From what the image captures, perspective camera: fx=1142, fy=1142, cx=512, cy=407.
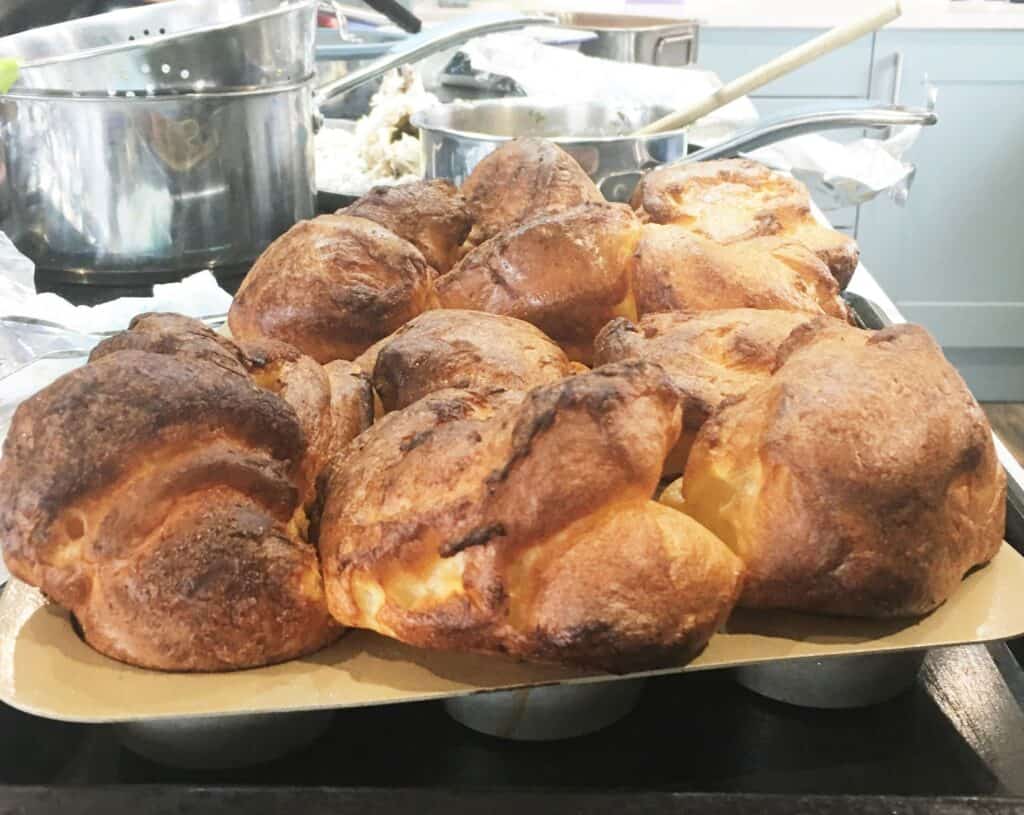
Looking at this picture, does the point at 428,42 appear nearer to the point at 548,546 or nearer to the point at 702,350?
the point at 702,350

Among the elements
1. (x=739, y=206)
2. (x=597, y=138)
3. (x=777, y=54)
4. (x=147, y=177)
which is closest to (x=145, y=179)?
(x=147, y=177)

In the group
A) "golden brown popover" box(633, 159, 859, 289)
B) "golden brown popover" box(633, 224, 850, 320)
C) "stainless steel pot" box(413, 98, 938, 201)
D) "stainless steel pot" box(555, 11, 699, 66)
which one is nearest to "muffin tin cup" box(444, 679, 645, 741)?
"golden brown popover" box(633, 224, 850, 320)

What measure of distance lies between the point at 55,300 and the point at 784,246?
62cm

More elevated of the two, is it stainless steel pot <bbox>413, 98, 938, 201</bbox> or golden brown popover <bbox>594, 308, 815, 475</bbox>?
stainless steel pot <bbox>413, 98, 938, 201</bbox>

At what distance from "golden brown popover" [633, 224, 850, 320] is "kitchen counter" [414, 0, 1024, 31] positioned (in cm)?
250

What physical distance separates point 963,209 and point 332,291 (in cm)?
313

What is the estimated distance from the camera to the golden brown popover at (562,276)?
2.72 feet

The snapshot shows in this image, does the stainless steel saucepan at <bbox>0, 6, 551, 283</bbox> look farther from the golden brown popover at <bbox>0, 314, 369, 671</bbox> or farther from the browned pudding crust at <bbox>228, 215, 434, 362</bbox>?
the golden brown popover at <bbox>0, 314, 369, 671</bbox>

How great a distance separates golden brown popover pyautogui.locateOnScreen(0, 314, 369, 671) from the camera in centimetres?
53

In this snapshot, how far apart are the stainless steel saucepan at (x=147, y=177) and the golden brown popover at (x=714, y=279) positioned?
49cm

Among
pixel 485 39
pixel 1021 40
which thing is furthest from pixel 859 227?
pixel 485 39

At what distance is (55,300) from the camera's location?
1.00 m

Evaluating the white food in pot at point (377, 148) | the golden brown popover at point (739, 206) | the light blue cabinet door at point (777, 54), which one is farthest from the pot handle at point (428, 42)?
the light blue cabinet door at point (777, 54)

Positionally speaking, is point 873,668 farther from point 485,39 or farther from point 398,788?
point 485,39
